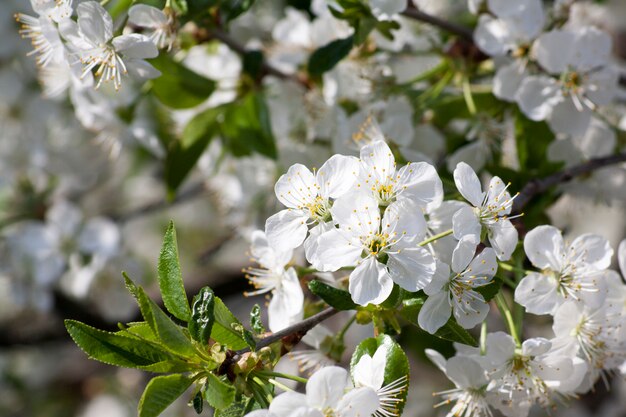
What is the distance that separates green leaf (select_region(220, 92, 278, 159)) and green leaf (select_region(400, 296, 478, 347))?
28.5 inches

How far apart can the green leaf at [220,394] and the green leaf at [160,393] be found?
4cm

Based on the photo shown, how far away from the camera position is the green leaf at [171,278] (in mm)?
1179

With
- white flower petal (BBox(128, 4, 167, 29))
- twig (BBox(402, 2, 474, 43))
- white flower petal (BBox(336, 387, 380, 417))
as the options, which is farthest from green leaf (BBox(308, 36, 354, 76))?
white flower petal (BBox(336, 387, 380, 417))

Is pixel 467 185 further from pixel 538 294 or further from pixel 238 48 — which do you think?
pixel 238 48

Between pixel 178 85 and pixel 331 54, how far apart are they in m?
0.38

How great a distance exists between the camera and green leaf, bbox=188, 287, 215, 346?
3.67ft

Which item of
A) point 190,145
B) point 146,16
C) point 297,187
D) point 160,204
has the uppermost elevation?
point 146,16

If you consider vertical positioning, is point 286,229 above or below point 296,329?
above

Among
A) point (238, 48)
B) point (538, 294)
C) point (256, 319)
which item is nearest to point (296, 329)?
point (256, 319)

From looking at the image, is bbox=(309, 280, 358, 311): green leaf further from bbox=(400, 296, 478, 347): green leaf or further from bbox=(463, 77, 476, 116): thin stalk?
bbox=(463, 77, 476, 116): thin stalk

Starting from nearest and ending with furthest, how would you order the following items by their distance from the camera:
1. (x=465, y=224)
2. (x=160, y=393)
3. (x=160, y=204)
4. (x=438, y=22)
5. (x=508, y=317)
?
(x=160, y=393) < (x=465, y=224) < (x=508, y=317) < (x=438, y=22) < (x=160, y=204)

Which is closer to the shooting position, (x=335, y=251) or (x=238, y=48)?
(x=335, y=251)

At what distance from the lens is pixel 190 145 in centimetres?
188

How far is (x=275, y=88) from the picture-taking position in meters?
2.05
